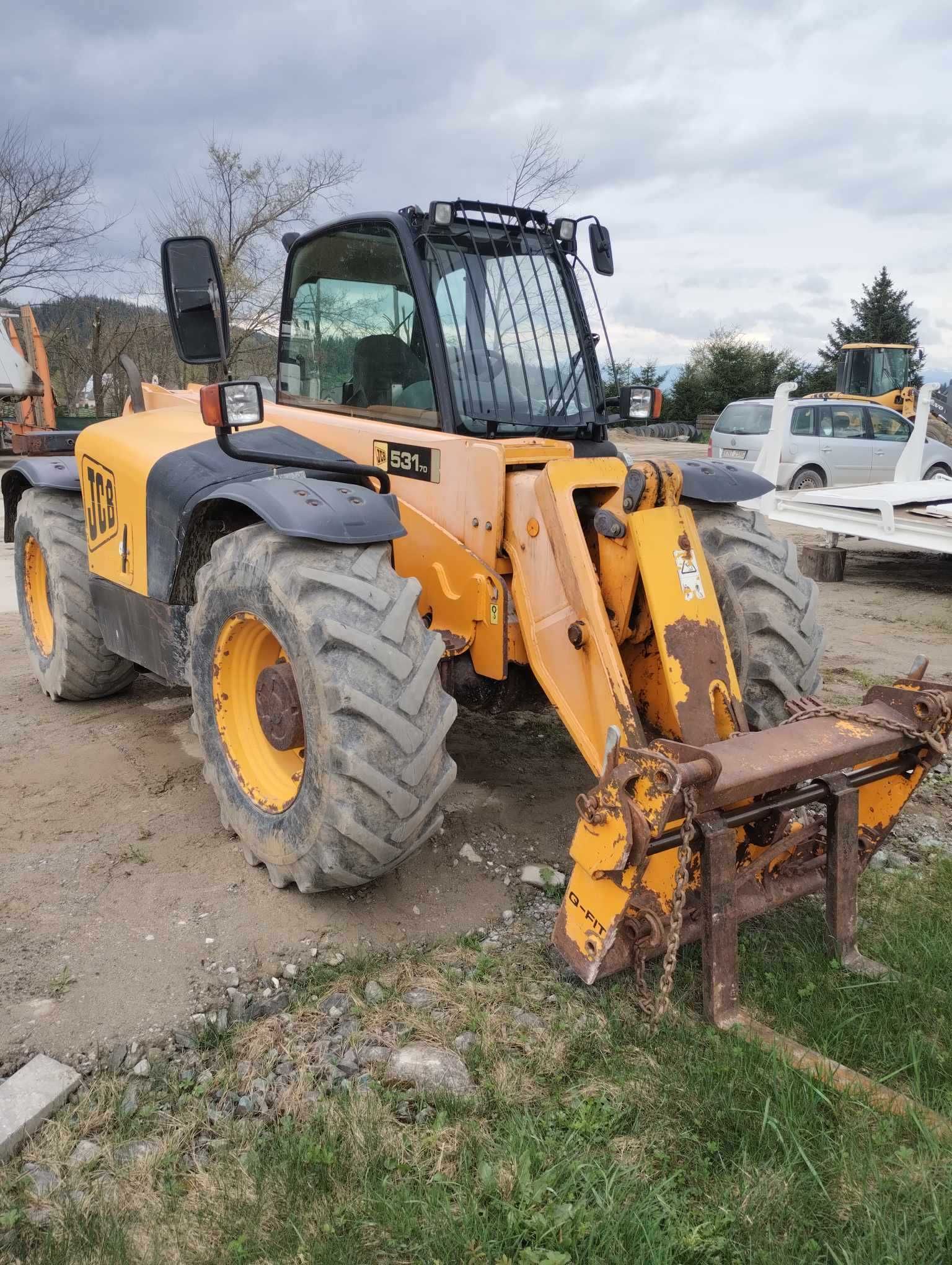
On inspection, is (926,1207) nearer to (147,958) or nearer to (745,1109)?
(745,1109)

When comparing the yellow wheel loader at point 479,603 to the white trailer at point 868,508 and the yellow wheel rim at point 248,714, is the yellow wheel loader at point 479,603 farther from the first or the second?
the white trailer at point 868,508

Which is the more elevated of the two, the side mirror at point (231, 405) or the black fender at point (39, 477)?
the side mirror at point (231, 405)

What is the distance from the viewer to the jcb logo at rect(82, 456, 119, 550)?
4539 millimetres

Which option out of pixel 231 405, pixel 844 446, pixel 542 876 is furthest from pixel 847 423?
pixel 231 405

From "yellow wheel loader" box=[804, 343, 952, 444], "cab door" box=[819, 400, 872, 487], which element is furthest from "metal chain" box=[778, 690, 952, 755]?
"yellow wheel loader" box=[804, 343, 952, 444]

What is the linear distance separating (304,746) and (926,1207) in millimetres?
2184

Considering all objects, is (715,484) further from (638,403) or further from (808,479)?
(808,479)

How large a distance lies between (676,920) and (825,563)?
8442mm

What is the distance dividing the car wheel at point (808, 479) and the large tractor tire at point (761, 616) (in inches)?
475

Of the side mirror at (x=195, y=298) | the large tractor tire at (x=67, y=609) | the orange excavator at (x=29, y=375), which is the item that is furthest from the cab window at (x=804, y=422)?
the side mirror at (x=195, y=298)

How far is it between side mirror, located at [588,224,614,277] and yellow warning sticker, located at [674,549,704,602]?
1527 millimetres

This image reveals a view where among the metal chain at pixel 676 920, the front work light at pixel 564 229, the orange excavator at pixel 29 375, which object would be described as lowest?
the metal chain at pixel 676 920

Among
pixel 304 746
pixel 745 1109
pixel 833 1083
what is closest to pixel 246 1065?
pixel 304 746

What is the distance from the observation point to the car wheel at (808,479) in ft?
49.6
